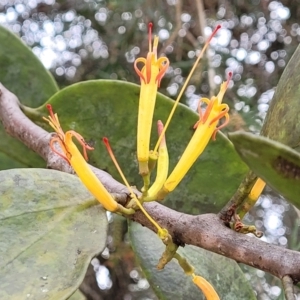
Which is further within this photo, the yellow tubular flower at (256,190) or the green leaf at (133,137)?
the green leaf at (133,137)

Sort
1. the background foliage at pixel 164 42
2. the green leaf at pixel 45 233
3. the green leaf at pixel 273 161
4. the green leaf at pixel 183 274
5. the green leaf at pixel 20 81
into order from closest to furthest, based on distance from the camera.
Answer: the green leaf at pixel 273 161 < the green leaf at pixel 45 233 < the green leaf at pixel 183 274 < the green leaf at pixel 20 81 < the background foliage at pixel 164 42

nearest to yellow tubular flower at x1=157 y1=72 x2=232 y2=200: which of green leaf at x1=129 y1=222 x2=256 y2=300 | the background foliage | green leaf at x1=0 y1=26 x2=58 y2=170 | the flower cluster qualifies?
the flower cluster

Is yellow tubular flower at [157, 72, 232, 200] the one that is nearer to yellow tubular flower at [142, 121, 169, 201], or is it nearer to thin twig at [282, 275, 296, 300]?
yellow tubular flower at [142, 121, 169, 201]

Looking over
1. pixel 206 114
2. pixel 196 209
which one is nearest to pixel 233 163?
pixel 196 209

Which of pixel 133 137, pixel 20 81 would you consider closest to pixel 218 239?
pixel 133 137

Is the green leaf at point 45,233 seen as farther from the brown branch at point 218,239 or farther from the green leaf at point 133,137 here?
the green leaf at point 133,137

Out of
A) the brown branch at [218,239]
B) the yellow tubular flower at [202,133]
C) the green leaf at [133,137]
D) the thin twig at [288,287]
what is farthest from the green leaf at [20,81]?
the thin twig at [288,287]
